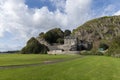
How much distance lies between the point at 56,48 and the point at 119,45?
105861 mm

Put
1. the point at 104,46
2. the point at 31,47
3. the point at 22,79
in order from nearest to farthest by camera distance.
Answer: the point at 22,79
the point at 31,47
the point at 104,46

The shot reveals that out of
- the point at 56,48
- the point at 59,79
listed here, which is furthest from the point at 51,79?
the point at 56,48

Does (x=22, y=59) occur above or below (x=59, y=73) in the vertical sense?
above

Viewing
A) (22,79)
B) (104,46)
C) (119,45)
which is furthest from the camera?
(104,46)

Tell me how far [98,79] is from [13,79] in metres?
7.83

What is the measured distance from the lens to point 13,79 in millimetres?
20422

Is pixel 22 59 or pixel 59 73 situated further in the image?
pixel 22 59

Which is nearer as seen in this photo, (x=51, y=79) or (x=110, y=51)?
(x=51, y=79)

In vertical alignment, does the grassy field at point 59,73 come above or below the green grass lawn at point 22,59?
below

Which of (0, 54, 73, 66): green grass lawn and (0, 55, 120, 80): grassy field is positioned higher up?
(0, 54, 73, 66): green grass lawn

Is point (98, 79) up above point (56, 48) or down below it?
below

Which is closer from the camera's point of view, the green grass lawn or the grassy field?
the grassy field

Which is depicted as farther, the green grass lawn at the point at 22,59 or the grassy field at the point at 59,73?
the green grass lawn at the point at 22,59

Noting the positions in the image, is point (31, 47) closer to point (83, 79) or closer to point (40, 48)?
point (40, 48)
